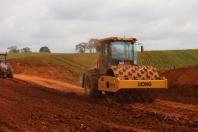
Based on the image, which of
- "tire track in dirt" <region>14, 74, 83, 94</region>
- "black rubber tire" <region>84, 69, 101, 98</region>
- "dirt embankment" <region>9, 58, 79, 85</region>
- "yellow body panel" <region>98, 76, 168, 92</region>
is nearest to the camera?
"yellow body panel" <region>98, 76, 168, 92</region>

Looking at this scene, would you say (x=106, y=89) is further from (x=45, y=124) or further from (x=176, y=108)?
(x=45, y=124)

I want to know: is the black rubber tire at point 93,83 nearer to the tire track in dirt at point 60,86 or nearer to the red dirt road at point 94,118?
the red dirt road at point 94,118

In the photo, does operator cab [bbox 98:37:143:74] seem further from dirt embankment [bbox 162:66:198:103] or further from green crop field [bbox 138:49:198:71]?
green crop field [bbox 138:49:198:71]

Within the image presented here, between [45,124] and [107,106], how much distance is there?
537 centimetres

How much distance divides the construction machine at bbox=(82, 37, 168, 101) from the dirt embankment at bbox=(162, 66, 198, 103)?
2.88 m

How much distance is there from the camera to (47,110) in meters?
13.8

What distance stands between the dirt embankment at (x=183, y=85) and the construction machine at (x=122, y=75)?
9.45 ft

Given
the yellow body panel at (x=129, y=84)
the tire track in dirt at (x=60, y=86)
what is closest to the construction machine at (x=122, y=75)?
the yellow body panel at (x=129, y=84)

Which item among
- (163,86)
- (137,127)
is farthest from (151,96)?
(137,127)

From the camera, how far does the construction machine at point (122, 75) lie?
16859 mm

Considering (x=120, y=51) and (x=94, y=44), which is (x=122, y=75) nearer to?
(x=120, y=51)

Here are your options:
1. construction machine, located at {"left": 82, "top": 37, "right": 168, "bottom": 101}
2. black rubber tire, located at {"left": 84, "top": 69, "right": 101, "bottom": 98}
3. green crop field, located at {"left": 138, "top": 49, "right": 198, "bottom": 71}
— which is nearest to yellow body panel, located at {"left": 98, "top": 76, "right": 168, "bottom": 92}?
construction machine, located at {"left": 82, "top": 37, "right": 168, "bottom": 101}

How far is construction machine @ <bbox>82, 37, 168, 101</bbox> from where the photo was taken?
16.9 m

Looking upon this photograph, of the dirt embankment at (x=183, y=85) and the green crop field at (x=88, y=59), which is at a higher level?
the green crop field at (x=88, y=59)
